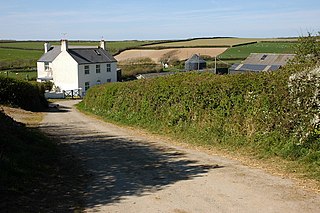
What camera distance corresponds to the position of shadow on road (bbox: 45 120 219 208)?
27.9 feet

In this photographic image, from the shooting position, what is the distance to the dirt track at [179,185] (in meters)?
7.40

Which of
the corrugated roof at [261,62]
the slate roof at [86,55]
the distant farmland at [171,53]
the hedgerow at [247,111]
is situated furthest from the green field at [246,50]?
the hedgerow at [247,111]

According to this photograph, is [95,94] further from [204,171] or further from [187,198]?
[187,198]

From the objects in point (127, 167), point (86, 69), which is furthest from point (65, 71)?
point (127, 167)

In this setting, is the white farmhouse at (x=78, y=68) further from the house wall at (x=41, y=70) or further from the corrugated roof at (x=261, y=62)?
the corrugated roof at (x=261, y=62)

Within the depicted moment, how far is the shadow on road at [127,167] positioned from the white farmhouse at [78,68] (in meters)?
46.2

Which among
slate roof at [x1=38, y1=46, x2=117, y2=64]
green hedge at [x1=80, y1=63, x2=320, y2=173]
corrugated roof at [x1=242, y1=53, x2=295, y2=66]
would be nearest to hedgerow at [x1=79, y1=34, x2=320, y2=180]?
green hedge at [x1=80, y1=63, x2=320, y2=173]

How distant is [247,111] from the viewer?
13086 mm

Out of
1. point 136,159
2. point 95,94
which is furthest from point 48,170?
point 95,94

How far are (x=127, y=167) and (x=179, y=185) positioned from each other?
2377 mm

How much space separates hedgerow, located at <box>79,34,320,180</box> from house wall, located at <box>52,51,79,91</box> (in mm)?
43158

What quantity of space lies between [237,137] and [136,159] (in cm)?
345

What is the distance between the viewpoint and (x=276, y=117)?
39.4ft

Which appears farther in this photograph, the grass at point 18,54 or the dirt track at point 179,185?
the grass at point 18,54
